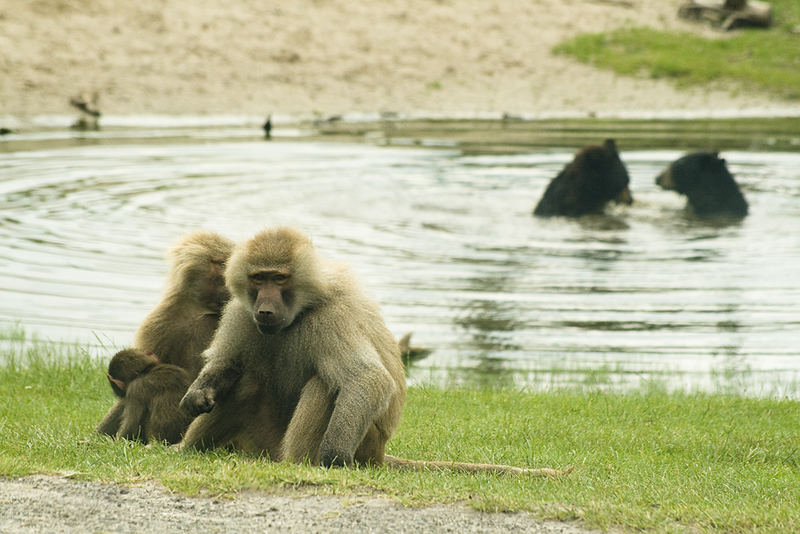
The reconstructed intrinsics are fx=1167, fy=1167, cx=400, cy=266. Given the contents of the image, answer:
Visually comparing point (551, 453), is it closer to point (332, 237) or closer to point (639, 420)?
point (639, 420)

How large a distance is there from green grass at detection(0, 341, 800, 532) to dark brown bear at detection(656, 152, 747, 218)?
9.35m

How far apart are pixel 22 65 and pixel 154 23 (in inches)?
215

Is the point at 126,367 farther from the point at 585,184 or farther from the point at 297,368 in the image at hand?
the point at 585,184

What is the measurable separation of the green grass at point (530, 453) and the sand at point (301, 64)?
2054 cm

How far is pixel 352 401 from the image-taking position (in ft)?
21.5

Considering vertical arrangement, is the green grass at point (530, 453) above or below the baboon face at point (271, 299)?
below

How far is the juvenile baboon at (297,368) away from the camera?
664cm

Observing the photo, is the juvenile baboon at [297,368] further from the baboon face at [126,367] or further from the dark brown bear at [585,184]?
the dark brown bear at [585,184]

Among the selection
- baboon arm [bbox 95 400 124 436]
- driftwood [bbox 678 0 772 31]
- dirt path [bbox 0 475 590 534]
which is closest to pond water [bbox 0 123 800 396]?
baboon arm [bbox 95 400 124 436]

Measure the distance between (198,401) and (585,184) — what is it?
1267cm

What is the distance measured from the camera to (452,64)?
35.2 meters

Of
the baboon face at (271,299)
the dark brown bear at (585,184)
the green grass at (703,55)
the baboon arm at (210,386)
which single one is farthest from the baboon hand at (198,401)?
the green grass at (703,55)

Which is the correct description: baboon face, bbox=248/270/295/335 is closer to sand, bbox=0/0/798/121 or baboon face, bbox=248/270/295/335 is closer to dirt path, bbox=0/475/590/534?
dirt path, bbox=0/475/590/534

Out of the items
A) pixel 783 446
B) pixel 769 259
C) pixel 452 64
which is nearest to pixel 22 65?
pixel 452 64
